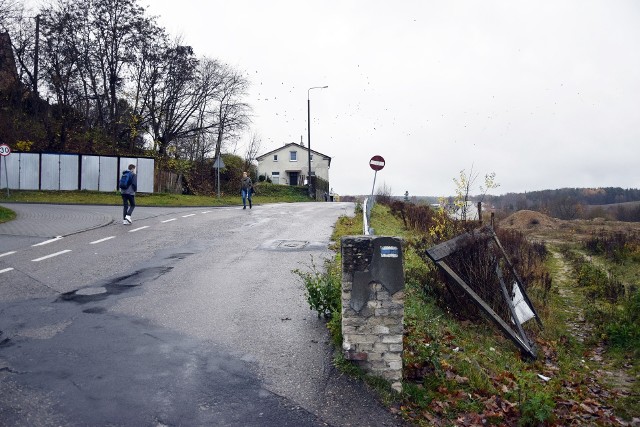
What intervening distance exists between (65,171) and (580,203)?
66738 millimetres

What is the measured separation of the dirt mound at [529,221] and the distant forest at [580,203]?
8.73 ft

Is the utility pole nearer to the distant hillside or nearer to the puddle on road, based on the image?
the distant hillside

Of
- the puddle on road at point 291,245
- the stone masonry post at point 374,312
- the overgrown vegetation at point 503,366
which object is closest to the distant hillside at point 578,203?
the puddle on road at point 291,245

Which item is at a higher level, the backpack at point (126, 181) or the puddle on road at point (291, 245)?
the backpack at point (126, 181)

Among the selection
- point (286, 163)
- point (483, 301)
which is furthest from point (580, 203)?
point (483, 301)

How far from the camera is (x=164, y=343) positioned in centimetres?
695

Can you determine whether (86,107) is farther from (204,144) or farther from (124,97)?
(204,144)

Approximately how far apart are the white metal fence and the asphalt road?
1989 cm

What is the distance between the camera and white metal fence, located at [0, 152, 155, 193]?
3097 centimetres

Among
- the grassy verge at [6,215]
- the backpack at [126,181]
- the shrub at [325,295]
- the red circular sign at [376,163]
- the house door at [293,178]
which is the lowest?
the shrub at [325,295]

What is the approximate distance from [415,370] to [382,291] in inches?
45.2

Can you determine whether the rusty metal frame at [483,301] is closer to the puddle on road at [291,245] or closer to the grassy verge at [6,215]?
the puddle on road at [291,245]

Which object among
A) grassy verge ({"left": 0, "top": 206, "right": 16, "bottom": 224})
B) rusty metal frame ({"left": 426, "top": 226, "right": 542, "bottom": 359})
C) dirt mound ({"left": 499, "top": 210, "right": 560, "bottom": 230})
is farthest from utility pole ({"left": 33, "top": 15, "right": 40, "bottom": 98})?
dirt mound ({"left": 499, "top": 210, "right": 560, "bottom": 230})

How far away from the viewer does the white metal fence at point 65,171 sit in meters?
31.0
